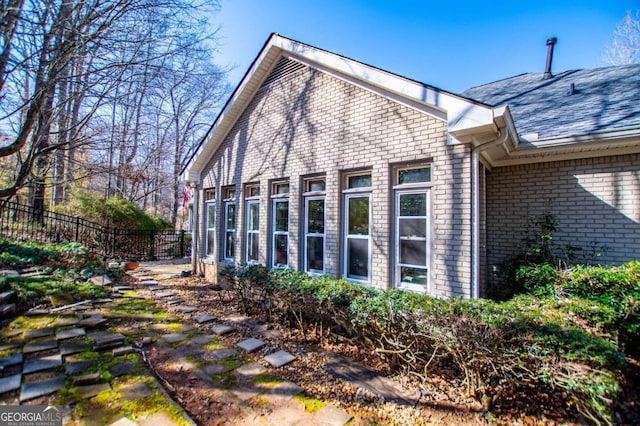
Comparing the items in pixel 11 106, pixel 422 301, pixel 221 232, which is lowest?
pixel 422 301

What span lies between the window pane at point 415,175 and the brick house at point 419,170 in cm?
2

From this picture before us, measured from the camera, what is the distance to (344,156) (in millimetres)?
5887

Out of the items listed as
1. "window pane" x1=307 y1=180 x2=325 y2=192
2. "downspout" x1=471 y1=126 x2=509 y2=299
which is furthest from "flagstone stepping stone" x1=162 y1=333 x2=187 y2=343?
"downspout" x1=471 y1=126 x2=509 y2=299

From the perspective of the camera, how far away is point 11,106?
260 inches

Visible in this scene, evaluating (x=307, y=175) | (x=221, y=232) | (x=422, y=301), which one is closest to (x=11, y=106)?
(x=221, y=232)

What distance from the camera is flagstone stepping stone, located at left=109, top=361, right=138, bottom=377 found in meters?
3.49

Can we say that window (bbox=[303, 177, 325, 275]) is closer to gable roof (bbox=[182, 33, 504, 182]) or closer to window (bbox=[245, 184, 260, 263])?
window (bbox=[245, 184, 260, 263])

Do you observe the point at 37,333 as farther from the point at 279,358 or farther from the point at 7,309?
the point at 279,358

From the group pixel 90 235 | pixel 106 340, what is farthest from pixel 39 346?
pixel 90 235

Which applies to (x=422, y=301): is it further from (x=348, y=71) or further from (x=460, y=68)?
(x=460, y=68)

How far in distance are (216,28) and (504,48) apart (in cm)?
958

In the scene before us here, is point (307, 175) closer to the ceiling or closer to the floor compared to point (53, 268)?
closer to the ceiling

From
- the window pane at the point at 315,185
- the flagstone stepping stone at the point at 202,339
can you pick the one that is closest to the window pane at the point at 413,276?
the window pane at the point at 315,185

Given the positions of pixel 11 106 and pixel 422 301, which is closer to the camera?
pixel 422 301
